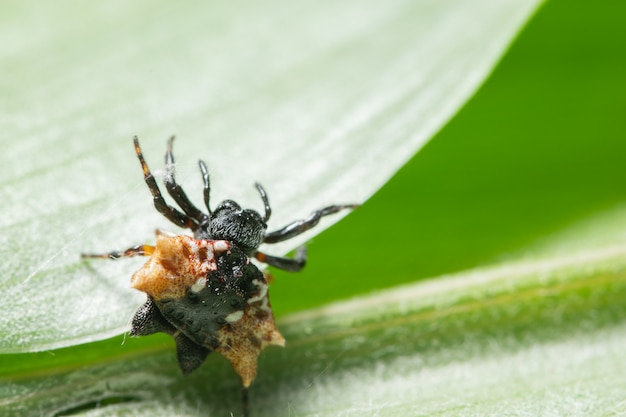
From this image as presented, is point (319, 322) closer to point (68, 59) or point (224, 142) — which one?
point (224, 142)

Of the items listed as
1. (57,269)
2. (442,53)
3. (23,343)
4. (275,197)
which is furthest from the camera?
(442,53)

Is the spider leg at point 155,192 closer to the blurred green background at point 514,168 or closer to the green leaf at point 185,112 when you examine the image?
the green leaf at point 185,112

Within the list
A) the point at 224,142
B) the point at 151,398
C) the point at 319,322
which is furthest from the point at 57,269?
the point at 319,322

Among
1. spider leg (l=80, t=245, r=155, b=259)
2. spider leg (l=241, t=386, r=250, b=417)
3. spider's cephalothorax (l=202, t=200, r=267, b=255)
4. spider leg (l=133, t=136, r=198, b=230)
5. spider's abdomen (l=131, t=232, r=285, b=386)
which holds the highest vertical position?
spider leg (l=133, t=136, r=198, b=230)

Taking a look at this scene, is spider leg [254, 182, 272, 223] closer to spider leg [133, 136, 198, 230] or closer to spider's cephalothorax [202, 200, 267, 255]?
spider's cephalothorax [202, 200, 267, 255]

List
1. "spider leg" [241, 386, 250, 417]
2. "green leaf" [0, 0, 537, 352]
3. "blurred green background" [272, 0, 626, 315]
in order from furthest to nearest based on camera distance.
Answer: "blurred green background" [272, 0, 626, 315] → "spider leg" [241, 386, 250, 417] → "green leaf" [0, 0, 537, 352]

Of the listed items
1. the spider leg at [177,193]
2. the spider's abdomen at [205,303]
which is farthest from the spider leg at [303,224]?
the spider leg at [177,193]

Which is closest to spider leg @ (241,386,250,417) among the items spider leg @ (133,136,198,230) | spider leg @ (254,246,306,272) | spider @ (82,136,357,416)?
spider @ (82,136,357,416)
